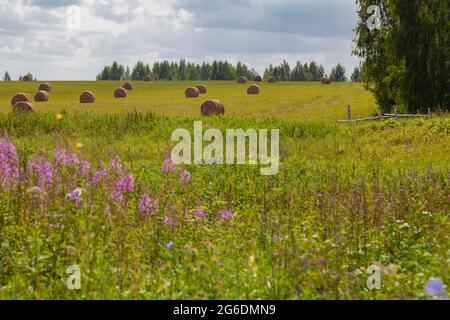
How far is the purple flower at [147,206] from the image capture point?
27.3 feet

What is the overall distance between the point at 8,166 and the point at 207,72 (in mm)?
159424

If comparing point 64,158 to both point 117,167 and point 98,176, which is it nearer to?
point 98,176

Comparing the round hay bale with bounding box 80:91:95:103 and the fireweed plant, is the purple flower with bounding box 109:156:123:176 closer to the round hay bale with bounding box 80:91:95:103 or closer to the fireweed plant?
the fireweed plant

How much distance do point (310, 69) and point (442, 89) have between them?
14646cm

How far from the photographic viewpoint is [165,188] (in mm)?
9062

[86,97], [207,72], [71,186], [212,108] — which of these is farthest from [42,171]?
[207,72]

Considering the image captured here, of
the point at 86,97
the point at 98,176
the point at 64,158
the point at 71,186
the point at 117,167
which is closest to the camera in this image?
the point at 71,186

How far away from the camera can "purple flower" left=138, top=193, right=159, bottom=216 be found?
27.3ft

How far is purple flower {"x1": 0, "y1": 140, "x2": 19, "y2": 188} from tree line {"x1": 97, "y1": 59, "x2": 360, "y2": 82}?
14311cm

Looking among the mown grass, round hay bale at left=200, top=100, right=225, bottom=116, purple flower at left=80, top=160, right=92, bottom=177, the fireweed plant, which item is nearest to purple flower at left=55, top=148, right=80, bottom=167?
the fireweed plant

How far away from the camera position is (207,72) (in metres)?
166
